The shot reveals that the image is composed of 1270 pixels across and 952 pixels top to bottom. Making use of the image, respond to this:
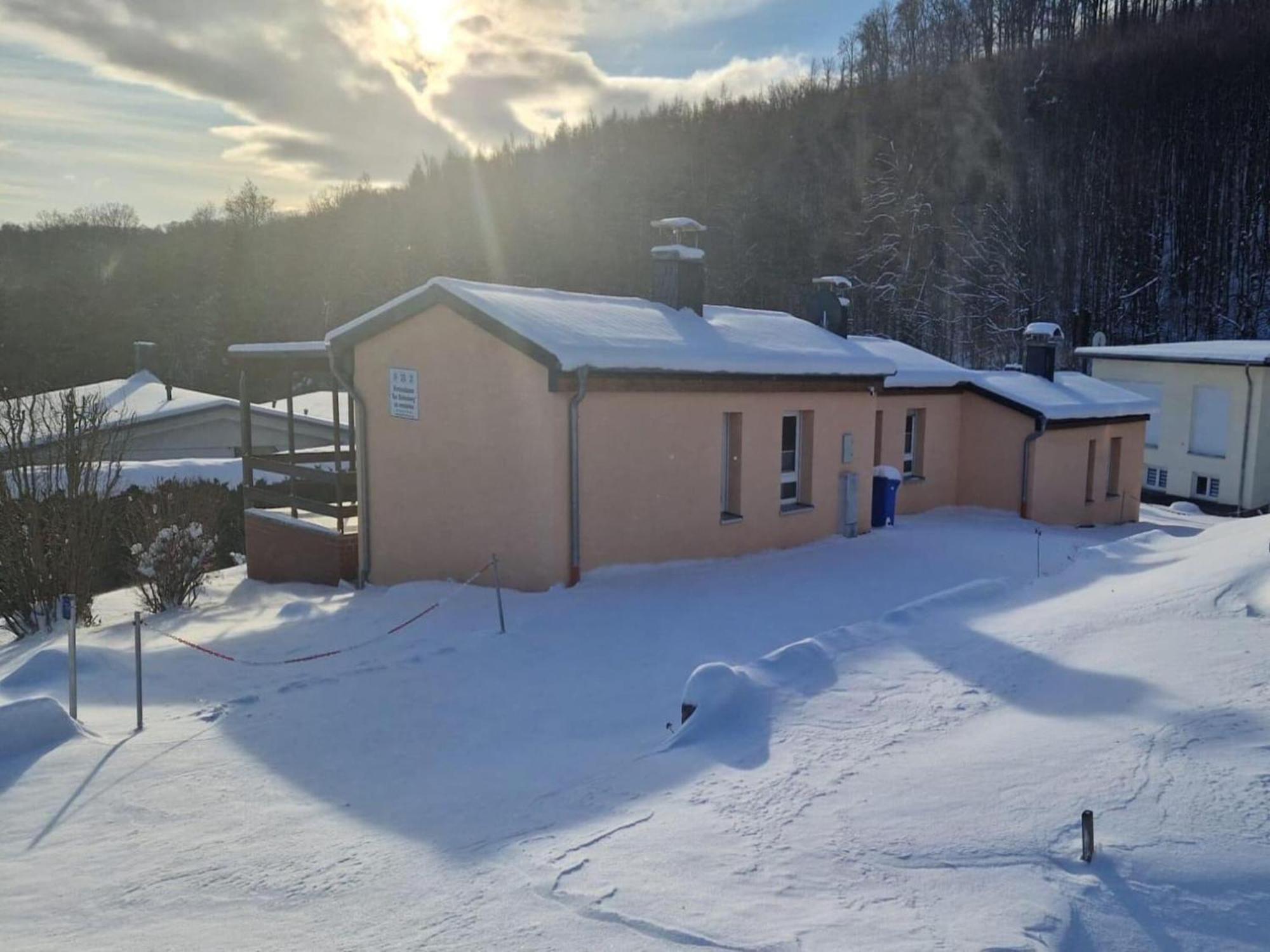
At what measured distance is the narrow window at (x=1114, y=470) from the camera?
21.4 m

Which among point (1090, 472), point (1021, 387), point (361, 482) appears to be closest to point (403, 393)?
point (361, 482)

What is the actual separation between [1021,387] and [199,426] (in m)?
21.2

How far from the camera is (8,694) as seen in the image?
8055 millimetres

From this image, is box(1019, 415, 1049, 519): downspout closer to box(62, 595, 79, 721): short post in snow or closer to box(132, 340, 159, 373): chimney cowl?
box(62, 595, 79, 721): short post in snow

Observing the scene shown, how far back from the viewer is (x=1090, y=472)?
20562mm

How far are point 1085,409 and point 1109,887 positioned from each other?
1769 cm

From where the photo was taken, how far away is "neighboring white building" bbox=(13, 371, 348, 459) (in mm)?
25359

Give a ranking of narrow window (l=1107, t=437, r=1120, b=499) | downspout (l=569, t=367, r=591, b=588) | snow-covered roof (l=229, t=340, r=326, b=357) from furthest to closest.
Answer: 1. narrow window (l=1107, t=437, r=1120, b=499)
2. snow-covered roof (l=229, t=340, r=326, b=357)
3. downspout (l=569, t=367, r=591, b=588)

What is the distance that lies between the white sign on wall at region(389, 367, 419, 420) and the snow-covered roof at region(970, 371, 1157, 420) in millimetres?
11768

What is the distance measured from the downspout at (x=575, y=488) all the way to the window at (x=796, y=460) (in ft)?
14.1

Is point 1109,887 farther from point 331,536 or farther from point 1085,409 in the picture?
point 1085,409

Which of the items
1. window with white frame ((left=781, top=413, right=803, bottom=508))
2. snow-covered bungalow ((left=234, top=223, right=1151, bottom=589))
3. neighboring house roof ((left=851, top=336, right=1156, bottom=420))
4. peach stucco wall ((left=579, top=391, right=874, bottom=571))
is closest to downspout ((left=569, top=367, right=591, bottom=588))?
snow-covered bungalow ((left=234, top=223, right=1151, bottom=589))

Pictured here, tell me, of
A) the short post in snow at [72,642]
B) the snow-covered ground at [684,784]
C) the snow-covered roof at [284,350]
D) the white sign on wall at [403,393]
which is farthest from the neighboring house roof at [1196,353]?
the short post in snow at [72,642]

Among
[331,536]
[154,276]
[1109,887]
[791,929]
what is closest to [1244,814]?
[1109,887]
